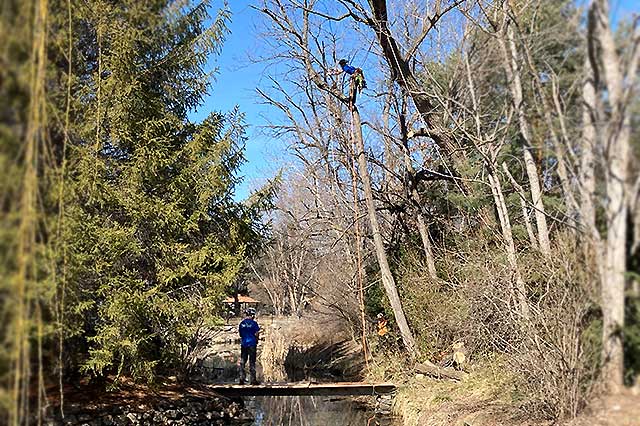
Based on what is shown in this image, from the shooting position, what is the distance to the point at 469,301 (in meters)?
10.5

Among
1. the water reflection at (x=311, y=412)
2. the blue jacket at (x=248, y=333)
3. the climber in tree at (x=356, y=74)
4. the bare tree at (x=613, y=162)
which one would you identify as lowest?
the water reflection at (x=311, y=412)

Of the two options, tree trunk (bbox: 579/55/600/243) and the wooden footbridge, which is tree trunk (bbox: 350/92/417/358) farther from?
tree trunk (bbox: 579/55/600/243)

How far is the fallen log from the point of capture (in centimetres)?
1099

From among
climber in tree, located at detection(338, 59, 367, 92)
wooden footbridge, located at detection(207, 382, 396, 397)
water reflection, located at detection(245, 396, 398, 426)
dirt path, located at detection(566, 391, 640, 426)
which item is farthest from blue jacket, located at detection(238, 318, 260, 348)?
dirt path, located at detection(566, 391, 640, 426)

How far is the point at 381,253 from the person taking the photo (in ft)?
47.2

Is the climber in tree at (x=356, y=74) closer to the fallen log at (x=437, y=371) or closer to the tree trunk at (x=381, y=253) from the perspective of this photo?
the tree trunk at (x=381, y=253)

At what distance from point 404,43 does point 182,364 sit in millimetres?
9114

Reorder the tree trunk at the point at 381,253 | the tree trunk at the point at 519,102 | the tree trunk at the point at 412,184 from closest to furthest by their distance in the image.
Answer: the tree trunk at the point at 519,102
the tree trunk at the point at 381,253
the tree trunk at the point at 412,184

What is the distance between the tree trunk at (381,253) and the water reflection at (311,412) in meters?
1.93

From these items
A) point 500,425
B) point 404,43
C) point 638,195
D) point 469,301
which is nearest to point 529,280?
point 500,425

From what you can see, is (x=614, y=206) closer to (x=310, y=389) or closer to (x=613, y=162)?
(x=613, y=162)

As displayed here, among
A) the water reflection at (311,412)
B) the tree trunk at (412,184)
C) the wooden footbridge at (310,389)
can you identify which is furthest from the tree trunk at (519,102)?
the tree trunk at (412,184)

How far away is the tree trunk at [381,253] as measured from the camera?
1366 centimetres

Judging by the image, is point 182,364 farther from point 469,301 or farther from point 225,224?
point 469,301
